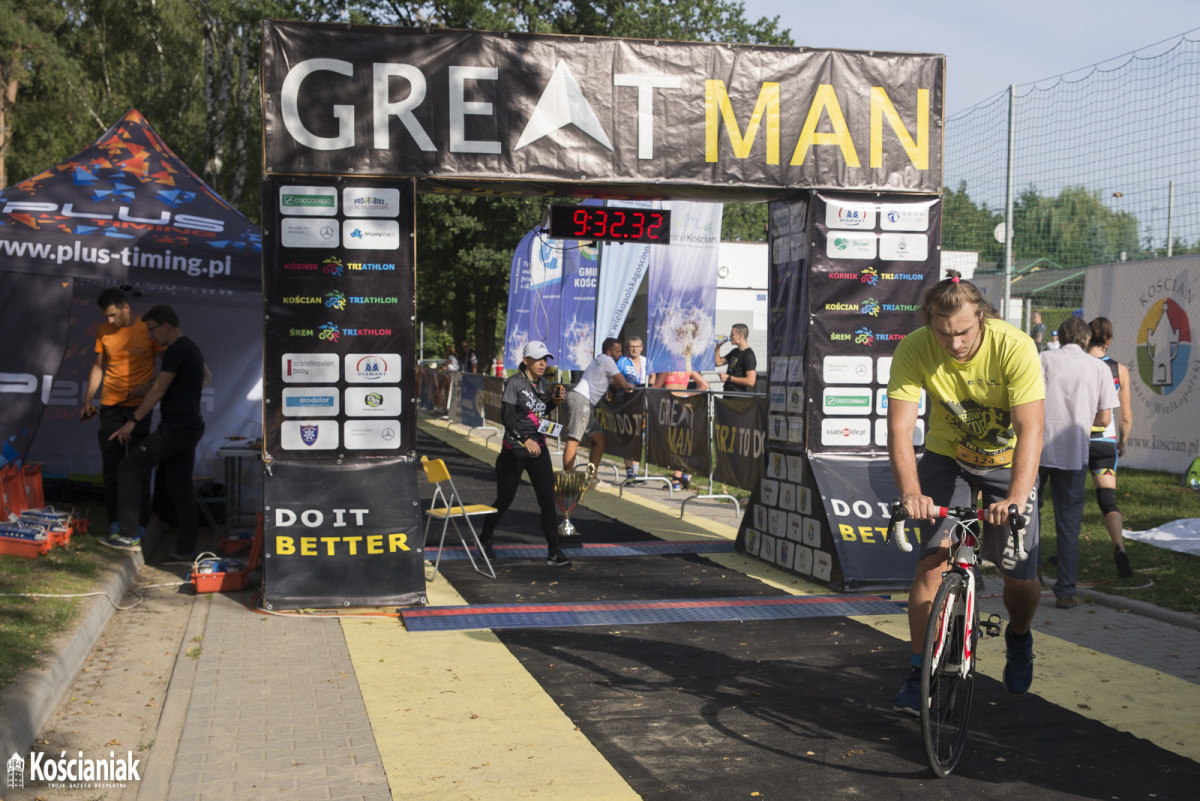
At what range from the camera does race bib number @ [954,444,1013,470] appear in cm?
505

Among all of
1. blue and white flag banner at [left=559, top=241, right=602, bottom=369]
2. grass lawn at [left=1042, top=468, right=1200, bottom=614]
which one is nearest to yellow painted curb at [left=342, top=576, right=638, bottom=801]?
grass lawn at [left=1042, top=468, right=1200, bottom=614]

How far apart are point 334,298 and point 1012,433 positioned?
4.99m

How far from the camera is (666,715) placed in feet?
18.2

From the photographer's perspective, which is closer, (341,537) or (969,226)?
(341,537)

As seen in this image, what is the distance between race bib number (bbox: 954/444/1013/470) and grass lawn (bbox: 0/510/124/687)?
15.3 feet

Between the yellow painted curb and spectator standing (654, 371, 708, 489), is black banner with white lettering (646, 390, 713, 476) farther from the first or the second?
the yellow painted curb

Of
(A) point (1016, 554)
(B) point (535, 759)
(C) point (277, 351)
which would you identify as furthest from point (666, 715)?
(C) point (277, 351)

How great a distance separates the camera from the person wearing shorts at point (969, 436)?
470 cm

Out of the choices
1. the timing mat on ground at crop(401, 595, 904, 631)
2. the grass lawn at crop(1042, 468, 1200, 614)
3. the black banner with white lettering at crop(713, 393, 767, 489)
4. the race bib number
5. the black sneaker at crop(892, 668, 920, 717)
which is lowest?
the timing mat on ground at crop(401, 595, 904, 631)

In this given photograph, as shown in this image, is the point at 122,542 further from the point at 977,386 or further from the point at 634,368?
the point at 634,368

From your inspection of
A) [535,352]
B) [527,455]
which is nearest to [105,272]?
[535,352]

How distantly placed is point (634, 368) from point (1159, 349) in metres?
7.74

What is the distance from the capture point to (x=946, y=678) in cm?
469

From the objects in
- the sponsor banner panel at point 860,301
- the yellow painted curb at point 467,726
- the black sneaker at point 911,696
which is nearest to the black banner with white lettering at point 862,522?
the sponsor banner panel at point 860,301
